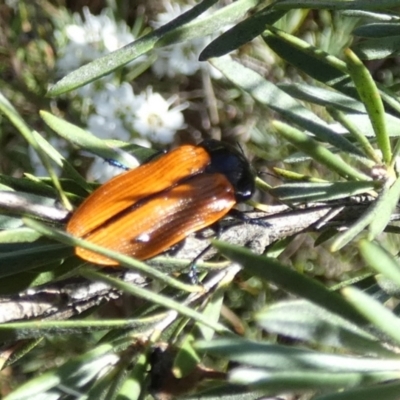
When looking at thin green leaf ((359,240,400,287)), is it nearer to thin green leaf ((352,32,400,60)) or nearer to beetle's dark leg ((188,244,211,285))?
beetle's dark leg ((188,244,211,285))

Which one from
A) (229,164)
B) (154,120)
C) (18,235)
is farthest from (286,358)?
(154,120)

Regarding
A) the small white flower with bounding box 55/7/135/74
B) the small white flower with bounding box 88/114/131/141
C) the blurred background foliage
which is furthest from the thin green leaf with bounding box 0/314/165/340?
the small white flower with bounding box 55/7/135/74

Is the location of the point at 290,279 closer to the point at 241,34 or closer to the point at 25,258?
the point at 25,258

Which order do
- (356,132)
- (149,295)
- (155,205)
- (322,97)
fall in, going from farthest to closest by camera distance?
(155,205) → (322,97) → (356,132) → (149,295)

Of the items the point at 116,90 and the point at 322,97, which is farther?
the point at 116,90

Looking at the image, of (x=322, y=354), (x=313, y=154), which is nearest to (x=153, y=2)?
(x=313, y=154)

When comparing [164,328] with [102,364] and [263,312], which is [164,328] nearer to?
[102,364]
